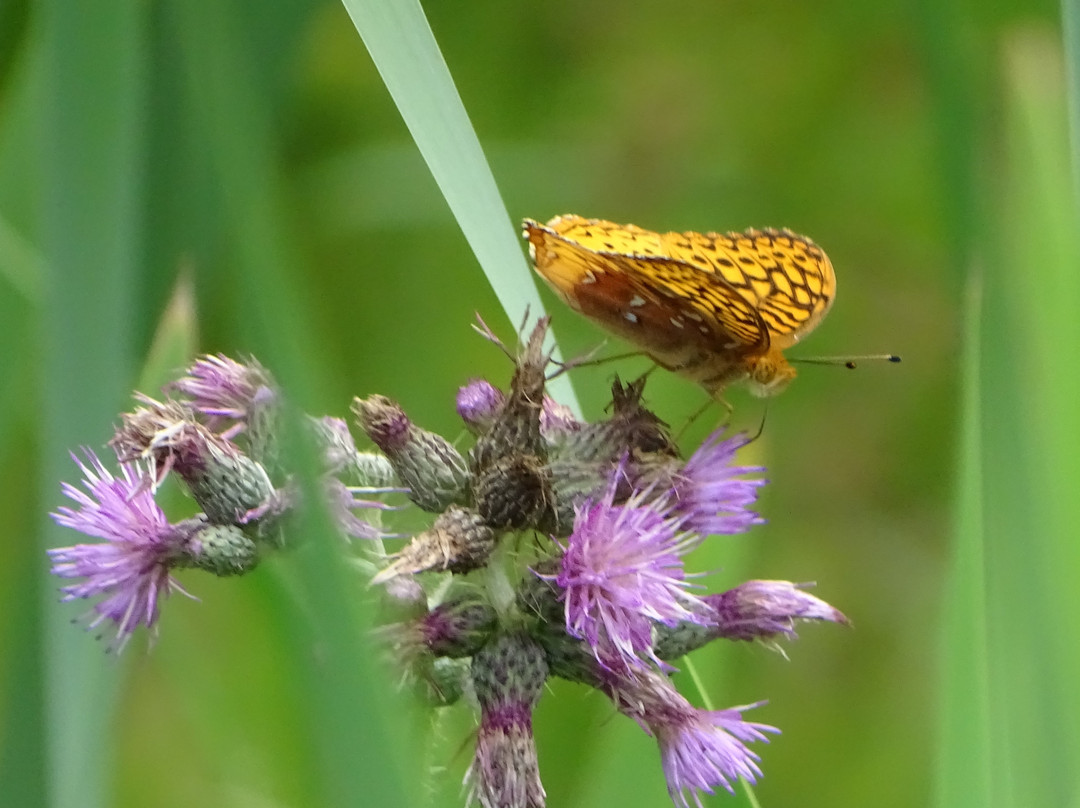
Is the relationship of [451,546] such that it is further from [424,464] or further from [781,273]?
[781,273]

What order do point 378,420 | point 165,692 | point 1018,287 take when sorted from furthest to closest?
point 165,692 < point 378,420 < point 1018,287

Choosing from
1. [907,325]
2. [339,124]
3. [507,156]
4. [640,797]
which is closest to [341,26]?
[339,124]

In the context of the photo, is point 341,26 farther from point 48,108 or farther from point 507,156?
point 48,108

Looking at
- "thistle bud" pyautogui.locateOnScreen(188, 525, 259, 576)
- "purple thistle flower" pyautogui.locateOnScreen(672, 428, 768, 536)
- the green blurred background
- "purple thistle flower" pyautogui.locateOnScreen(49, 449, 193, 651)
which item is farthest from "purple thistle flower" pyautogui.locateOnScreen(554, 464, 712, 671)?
"purple thistle flower" pyautogui.locateOnScreen(49, 449, 193, 651)

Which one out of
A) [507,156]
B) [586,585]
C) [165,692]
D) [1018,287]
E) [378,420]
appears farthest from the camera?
[507,156]

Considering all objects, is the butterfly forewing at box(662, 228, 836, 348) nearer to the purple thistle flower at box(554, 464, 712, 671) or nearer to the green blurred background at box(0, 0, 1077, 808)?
the green blurred background at box(0, 0, 1077, 808)

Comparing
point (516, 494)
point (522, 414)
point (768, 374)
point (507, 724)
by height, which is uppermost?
point (768, 374)

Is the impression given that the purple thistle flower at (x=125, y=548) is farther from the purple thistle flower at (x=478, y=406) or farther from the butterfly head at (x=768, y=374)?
the butterfly head at (x=768, y=374)

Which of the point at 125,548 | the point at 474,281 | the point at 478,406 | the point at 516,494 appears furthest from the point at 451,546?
A: the point at 474,281
